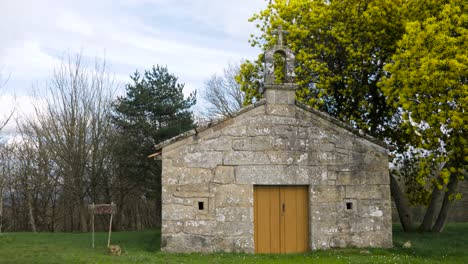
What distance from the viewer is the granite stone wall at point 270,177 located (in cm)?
1078

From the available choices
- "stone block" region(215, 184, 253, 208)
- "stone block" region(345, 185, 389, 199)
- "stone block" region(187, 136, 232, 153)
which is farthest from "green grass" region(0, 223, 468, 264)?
"stone block" region(187, 136, 232, 153)

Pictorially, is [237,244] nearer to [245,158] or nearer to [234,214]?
[234,214]

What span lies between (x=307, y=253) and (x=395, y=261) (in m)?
2.08

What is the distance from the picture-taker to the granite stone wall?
10.8 metres

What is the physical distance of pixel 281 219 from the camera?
11.2m

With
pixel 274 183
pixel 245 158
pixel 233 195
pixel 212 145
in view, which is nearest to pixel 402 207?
pixel 274 183

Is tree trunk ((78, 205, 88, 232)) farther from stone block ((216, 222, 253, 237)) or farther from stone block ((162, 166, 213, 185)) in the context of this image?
stone block ((216, 222, 253, 237))

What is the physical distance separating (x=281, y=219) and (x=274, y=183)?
91 centimetres

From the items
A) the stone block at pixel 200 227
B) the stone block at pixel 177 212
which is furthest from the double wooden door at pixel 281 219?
the stone block at pixel 177 212

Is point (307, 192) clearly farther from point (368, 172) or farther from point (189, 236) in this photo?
point (189, 236)

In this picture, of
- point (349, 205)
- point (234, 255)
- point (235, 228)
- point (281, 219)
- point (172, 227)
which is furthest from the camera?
point (349, 205)

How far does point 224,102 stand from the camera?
35.0 meters

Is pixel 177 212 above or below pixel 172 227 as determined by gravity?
above

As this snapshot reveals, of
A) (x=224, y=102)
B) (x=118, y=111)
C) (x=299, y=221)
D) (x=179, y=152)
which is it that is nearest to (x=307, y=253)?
(x=299, y=221)
